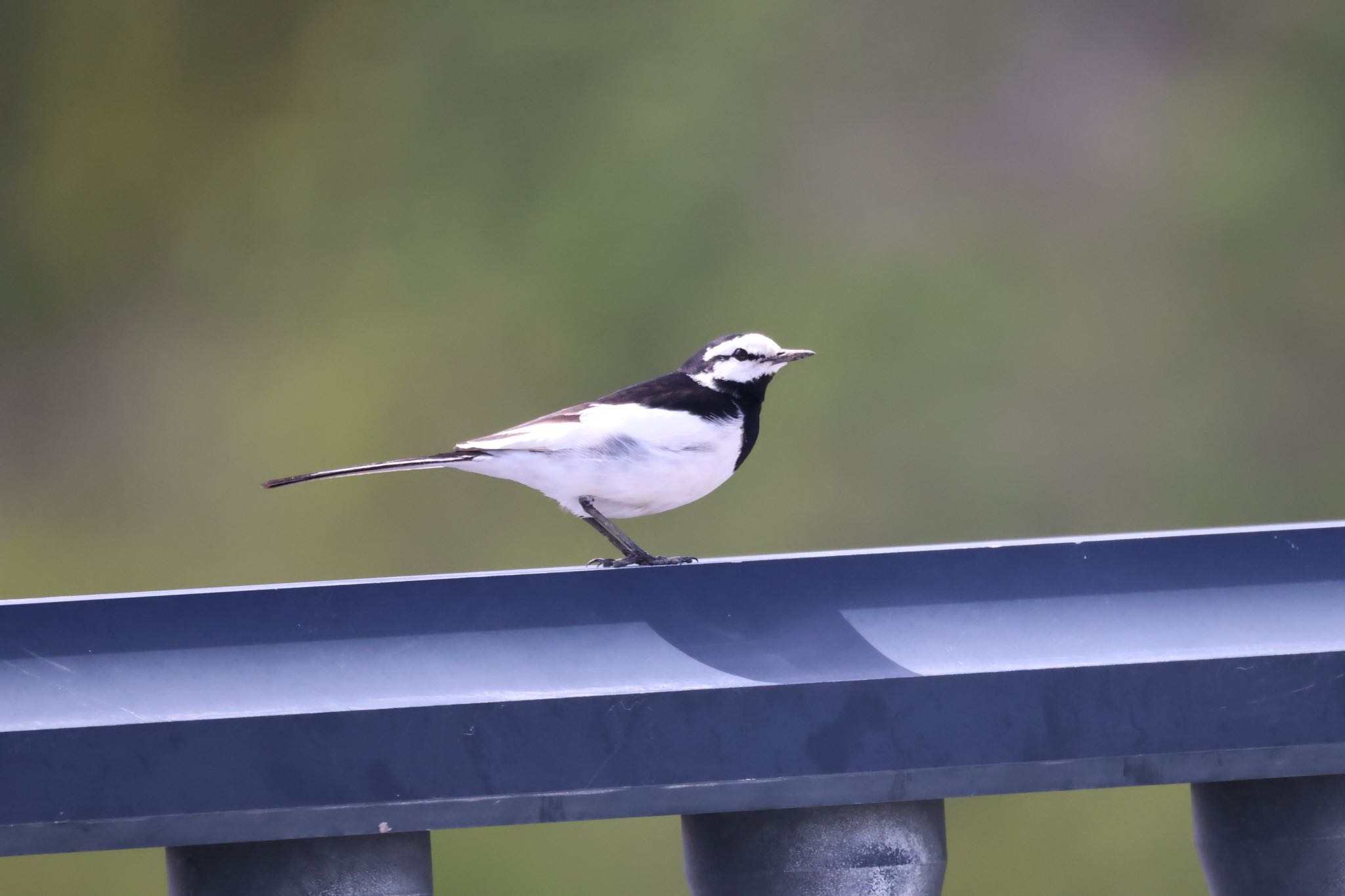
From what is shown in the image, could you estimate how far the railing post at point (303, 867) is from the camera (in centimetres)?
79

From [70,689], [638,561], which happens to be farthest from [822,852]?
[638,561]

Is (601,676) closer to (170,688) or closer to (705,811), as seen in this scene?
(705,811)

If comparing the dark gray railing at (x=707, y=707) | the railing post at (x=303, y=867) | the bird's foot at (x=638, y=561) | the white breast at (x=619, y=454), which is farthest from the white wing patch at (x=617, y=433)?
the railing post at (x=303, y=867)

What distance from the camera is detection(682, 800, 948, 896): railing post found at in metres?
0.82

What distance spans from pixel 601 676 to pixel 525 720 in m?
0.07

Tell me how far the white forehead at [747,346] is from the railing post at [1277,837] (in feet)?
2.65

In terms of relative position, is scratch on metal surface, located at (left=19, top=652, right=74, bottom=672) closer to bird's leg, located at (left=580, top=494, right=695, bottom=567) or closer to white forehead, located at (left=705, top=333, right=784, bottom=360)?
bird's leg, located at (left=580, top=494, right=695, bottom=567)

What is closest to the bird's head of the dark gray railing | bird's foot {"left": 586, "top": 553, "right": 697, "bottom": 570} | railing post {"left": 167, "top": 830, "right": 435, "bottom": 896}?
bird's foot {"left": 586, "top": 553, "right": 697, "bottom": 570}

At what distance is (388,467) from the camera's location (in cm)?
138

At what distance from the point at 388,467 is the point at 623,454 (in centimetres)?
25

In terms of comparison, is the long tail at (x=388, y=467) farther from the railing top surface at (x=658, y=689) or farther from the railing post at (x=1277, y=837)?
the railing post at (x=1277, y=837)

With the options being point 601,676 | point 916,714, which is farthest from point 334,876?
point 916,714

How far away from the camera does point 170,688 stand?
0.78m

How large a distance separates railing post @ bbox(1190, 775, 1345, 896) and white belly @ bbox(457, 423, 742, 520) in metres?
0.66
